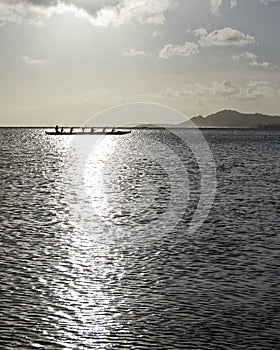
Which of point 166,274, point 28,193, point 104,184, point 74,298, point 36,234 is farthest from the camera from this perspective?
point 104,184

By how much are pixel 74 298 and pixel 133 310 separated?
8.87 ft

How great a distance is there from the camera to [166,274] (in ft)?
99.2

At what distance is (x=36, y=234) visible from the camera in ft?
133

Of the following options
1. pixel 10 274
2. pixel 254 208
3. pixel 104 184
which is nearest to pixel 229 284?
pixel 10 274

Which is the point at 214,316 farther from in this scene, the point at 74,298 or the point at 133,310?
the point at 74,298

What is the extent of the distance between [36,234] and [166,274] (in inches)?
506

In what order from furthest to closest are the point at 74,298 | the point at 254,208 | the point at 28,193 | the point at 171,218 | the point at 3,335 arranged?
the point at 28,193
the point at 254,208
the point at 171,218
the point at 74,298
the point at 3,335

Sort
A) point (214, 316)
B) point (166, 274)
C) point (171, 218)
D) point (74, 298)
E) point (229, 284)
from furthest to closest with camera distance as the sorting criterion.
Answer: point (171, 218)
point (166, 274)
point (229, 284)
point (74, 298)
point (214, 316)

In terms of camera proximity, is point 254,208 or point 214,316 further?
point 254,208

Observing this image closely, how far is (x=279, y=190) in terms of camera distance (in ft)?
230

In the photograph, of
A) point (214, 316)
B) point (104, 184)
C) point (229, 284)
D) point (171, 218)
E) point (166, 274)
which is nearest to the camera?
point (214, 316)

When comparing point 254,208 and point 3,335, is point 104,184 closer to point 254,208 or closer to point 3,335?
point 254,208

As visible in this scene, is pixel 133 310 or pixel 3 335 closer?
pixel 3 335

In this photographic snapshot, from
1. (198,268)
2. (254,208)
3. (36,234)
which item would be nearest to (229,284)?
(198,268)
